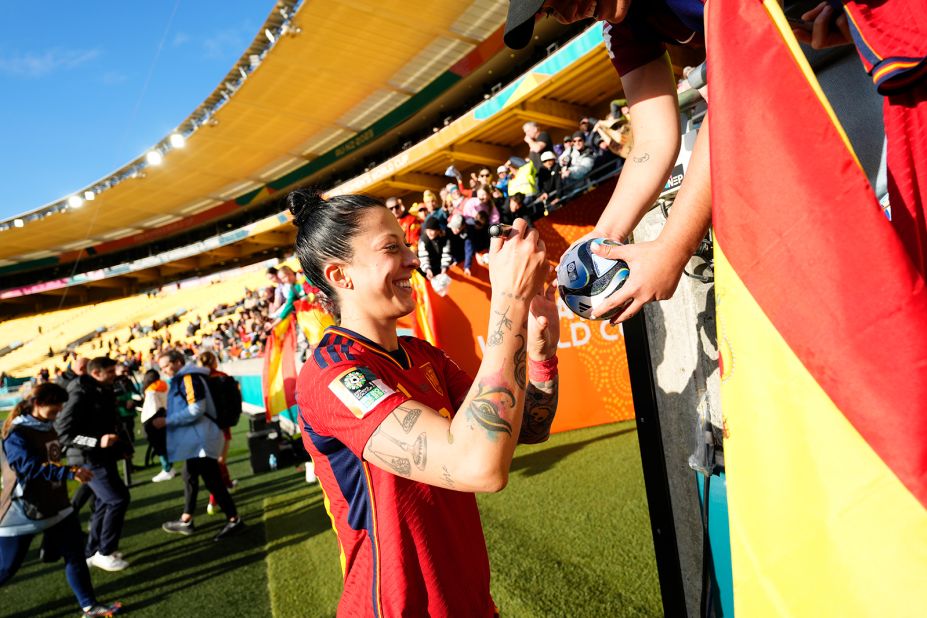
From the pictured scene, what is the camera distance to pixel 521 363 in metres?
1.27

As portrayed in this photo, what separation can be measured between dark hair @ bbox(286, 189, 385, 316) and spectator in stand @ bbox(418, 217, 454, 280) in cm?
597

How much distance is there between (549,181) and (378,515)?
21.1 feet

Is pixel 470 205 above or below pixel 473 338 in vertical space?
above

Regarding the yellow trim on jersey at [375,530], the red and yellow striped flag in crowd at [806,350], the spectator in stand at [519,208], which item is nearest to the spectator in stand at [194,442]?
the spectator in stand at [519,208]

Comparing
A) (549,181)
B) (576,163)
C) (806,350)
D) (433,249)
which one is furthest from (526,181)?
(806,350)

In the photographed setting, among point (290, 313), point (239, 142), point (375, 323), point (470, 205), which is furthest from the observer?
point (239, 142)

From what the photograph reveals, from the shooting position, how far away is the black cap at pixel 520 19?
969 millimetres

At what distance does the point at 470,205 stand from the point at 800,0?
21.4 feet

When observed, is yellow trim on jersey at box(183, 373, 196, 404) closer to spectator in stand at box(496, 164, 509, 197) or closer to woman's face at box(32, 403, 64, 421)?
woman's face at box(32, 403, 64, 421)

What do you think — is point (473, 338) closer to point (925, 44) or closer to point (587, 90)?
point (925, 44)

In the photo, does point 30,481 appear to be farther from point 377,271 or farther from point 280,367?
point 377,271

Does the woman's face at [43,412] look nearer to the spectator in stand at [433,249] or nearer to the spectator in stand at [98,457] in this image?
the spectator in stand at [98,457]

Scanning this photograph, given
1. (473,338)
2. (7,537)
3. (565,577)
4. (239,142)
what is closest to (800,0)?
(565,577)

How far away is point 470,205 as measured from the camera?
25.0 ft
